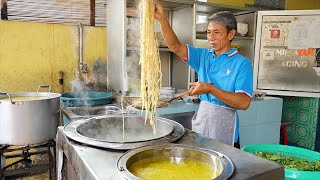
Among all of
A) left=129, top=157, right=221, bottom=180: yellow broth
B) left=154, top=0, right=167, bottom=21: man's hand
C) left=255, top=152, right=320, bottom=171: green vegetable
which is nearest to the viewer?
left=129, top=157, right=221, bottom=180: yellow broth

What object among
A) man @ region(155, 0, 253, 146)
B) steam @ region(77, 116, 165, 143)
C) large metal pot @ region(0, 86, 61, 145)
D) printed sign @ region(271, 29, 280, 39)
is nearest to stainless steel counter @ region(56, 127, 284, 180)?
steam @ region(77, 116, 165, 143)

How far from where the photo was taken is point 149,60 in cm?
199

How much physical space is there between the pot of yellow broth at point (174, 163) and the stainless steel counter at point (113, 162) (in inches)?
2.0

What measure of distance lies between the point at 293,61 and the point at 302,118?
46.9 inches

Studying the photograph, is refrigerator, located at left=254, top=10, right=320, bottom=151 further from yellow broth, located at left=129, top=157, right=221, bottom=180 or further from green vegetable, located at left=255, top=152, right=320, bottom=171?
yellow broth, located at left=129, top=157, right=221, bottom=180

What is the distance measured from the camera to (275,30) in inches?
188

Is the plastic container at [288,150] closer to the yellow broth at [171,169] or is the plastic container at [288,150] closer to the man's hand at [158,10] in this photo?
the yellow broth at [171,169]

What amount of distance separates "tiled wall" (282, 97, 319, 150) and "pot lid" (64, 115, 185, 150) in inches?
161

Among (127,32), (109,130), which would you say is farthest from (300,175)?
(127,32)

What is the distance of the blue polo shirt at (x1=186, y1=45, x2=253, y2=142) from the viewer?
7.75 feet

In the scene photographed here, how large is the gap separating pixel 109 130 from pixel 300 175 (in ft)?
4.18

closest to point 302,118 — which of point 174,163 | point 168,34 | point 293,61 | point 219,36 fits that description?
point 293,61

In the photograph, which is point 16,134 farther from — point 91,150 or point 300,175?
point 300,175

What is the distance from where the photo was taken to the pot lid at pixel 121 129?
1670mm
